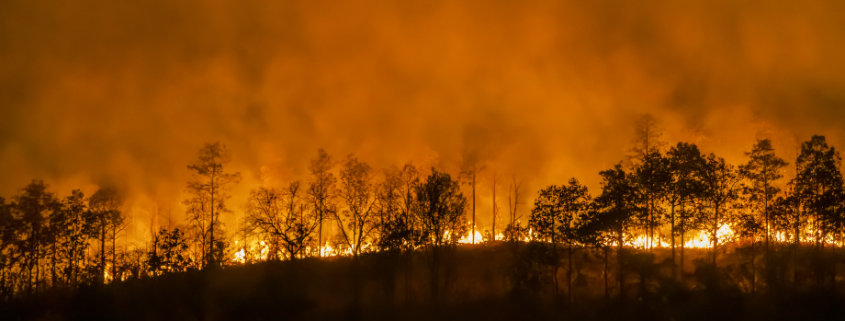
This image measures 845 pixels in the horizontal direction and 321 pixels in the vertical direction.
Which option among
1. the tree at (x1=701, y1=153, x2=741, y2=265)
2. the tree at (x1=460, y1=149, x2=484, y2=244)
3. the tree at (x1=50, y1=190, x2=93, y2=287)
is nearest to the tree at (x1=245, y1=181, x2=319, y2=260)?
the tree at (x1=50, y1=190, x2=93, y2=287)

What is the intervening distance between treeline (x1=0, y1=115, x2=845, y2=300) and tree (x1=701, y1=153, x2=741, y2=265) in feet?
0.47

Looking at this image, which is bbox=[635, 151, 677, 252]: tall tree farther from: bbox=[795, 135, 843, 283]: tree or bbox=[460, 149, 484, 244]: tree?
bbox=[460, 149, 484, 244]: tree

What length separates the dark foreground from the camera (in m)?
49.9

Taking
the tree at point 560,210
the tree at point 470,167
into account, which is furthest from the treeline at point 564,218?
the tree at point 470,167

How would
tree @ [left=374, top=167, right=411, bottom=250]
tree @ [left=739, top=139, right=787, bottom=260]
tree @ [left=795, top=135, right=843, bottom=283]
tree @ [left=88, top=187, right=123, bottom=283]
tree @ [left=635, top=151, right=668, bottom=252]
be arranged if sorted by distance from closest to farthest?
tree @ [left=739, top=139, right=787, bottom=260] → tree @ [left=635, top=151, right=668, bottom=252] → tree @ [left=374, top=167, right=411, bottom=250] → tree @ [left=795, top=135, right=843, bottom=283] → tree @ [left=88, top=187, right=123, bottom=283]

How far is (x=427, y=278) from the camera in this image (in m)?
60.0

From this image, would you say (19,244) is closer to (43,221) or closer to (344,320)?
(43,221)

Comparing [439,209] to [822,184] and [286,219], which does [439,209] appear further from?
[822,184]

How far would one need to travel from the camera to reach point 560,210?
53.8m

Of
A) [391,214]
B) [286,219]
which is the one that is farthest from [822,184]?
[286,219]

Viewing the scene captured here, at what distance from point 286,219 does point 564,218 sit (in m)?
27.3

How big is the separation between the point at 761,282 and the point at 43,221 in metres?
72.7

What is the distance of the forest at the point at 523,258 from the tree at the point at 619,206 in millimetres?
151

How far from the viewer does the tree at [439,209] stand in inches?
2270
